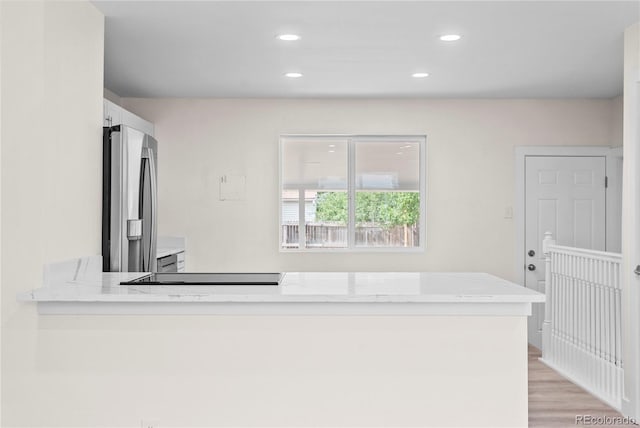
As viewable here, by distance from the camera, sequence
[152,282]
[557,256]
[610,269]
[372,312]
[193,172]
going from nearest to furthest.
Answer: [372,312], [152,282], [610,269], [557,256], [193,172]

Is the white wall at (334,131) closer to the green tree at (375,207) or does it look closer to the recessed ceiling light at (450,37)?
the green tree at (375,207)

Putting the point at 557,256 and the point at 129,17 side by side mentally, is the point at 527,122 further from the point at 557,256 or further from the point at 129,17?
the point at 129,17

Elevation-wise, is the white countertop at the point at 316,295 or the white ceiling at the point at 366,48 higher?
the white ceiling at the point at 366,48

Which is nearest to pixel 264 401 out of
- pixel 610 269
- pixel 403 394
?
pixel 403 394

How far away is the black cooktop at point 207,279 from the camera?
104 inches

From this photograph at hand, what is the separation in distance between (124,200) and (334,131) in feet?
9.04

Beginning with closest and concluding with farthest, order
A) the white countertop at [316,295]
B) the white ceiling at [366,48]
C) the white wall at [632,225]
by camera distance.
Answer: the white countertop at [316,295], the white ceiling at [366,48], the white wall at [632,225]

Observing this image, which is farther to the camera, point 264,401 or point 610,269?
point 610,269

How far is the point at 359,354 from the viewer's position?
2.42 metres

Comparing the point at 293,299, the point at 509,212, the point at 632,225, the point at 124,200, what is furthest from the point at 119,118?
the point at 509,212

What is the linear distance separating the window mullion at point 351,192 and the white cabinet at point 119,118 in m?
1.83

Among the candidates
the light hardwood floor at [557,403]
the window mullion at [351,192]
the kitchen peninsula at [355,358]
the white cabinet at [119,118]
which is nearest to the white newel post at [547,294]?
the light hardwood floor at [557,403]

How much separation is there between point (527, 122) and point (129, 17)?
150 inches

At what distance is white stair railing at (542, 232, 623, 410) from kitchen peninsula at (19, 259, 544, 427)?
194 cm
